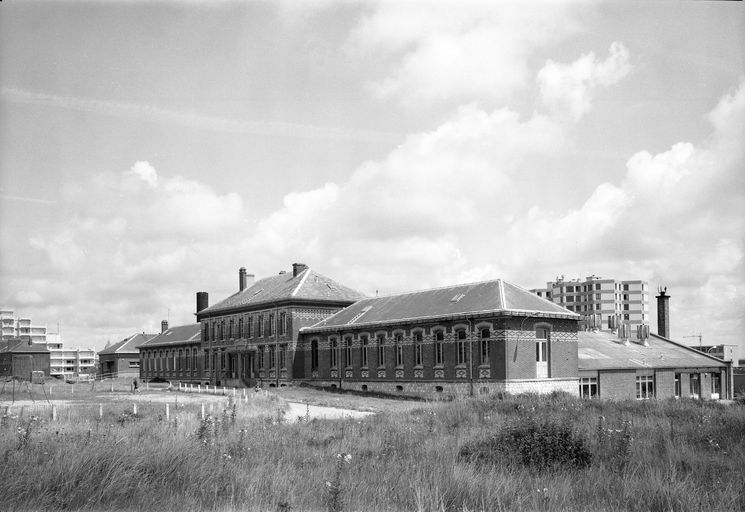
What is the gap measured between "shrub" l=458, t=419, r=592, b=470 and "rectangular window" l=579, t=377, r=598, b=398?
2696 cm

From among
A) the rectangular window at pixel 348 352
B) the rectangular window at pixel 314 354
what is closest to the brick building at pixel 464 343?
the rectangular window at pixel 348 352

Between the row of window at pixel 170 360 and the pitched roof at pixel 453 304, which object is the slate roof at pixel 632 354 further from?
the row of window at pixel 170 360

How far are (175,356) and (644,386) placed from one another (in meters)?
45.2

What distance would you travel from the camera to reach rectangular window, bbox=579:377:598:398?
3988 centimetres

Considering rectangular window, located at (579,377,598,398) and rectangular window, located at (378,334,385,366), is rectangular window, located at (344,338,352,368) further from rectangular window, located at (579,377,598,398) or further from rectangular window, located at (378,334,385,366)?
rectangular window, located at (579,377,598,398)

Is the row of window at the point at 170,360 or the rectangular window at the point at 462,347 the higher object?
the rectangular window at the point at 462,347

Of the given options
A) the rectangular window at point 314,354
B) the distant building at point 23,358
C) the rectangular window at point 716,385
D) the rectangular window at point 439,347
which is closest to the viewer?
the rectangular window at point 439,347

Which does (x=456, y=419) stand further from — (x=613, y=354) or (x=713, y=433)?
(x=613, y=354)

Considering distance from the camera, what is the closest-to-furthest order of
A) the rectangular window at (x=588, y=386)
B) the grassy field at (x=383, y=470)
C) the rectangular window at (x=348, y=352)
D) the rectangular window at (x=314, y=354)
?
the grassy field at (x=383, y=470) → the rectangular window at (x=588, y=386) → the rectangular window at (x=348, y=352) → the rectangular window at (x=314, y=354)

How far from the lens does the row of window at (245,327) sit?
53219 mm

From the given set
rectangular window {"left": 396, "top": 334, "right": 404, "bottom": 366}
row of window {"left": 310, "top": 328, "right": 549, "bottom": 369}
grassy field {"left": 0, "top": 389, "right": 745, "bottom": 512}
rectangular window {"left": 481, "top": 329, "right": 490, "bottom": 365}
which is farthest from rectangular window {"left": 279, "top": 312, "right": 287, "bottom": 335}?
grassy field {"left": 0, "top": 389, "right": 745, "bottom": 512}

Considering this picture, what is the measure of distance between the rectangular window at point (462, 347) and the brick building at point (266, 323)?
51.8 feet

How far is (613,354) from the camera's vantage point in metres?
43.2

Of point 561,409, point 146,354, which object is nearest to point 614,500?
point 561,409
